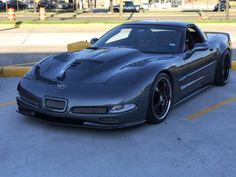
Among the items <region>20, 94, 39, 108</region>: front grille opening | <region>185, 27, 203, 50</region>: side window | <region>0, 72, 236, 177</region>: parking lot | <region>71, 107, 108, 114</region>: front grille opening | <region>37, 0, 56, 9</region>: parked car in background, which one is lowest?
<region>0, 72, 236, 177</region>: parking lot

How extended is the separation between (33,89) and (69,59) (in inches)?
30.3

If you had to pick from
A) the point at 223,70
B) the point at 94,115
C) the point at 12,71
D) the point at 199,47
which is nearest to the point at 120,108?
the point at 94,115

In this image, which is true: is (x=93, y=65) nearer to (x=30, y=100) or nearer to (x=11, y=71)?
(x=30, y=100)

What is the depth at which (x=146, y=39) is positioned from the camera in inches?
241

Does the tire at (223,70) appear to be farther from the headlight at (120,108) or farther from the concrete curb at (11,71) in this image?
the concrete curb at (11,71)

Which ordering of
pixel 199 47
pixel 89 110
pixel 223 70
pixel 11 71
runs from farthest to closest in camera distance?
pixel 11 71
pixel 223 70
pixel 199 47
pixel 89 110

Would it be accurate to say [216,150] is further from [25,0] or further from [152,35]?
[25,0]

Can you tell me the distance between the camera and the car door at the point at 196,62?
6.01 meters

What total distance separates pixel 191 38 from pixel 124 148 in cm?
278

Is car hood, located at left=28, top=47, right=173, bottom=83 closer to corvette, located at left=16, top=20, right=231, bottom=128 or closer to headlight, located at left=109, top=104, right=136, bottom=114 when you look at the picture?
corvette, located at left=16, top=20, right=231, bottom=128

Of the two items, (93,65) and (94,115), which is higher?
(93,65)

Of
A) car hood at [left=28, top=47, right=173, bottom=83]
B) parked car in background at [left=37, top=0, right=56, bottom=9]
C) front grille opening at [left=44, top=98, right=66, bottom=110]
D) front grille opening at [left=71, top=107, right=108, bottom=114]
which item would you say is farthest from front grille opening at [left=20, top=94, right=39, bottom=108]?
parked car in background at [left=37, top=0, right=56, bottom=9]

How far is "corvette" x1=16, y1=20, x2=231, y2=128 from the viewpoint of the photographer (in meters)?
4.72

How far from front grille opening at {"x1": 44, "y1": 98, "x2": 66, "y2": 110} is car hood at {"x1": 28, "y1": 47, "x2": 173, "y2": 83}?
0.97ft
